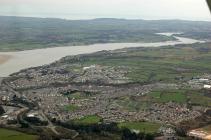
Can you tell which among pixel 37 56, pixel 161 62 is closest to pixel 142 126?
pixel 161 62

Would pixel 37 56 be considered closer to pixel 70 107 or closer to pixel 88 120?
pixel 70 107

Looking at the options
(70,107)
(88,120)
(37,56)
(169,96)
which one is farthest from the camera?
(37,56)

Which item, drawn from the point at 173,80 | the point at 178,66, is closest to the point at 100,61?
the point at 178,66

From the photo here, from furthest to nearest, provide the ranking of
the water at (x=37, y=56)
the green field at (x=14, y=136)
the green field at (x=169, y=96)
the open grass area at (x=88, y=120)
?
the water at (x=37, y=56) < the green field at (x=169, y=96) < the open grass area at (x=88, y=120) < the green field at (x=14, y=136)

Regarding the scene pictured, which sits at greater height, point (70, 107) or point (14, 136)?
point (14, 136)

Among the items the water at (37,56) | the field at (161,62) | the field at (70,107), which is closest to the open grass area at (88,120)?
the field at (70,107)

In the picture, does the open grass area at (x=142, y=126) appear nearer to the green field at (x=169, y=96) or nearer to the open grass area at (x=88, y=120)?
the open grass area at (x=88, y=120)

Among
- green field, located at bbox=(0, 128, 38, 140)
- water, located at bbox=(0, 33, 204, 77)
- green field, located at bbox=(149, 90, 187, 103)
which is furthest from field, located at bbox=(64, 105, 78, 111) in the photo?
water, located at bbox=(0, 33, 204, 77)

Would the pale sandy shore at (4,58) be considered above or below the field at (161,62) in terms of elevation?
above

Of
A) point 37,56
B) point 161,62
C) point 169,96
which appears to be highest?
point 37,56

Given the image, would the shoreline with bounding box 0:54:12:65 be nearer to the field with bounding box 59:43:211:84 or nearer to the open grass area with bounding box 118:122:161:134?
the field with bounding box 59:43:211:84
